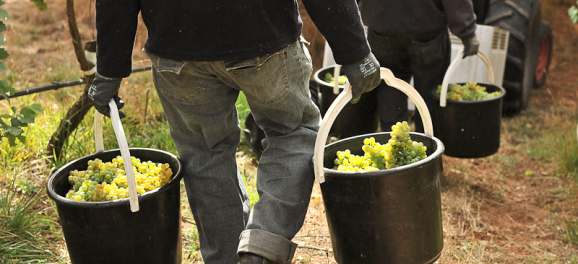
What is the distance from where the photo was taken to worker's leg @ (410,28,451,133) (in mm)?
3033

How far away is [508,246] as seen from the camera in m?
2.55

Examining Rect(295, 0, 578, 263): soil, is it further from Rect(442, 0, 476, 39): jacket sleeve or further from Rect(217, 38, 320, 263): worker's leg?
Rect(442, 0, 476, 39): jacket sleeve

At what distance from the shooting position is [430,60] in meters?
3.08

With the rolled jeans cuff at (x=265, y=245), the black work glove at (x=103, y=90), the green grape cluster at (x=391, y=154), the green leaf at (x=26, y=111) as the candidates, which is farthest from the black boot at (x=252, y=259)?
the green leaf at (x=26, y=111)

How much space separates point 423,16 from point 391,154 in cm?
141

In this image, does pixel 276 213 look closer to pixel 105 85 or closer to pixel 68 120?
pixel 105 85

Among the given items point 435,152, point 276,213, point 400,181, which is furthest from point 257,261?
point 435,152

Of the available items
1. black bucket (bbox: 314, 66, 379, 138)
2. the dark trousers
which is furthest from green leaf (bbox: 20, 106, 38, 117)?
the dark trousers

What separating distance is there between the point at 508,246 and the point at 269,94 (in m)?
1.57

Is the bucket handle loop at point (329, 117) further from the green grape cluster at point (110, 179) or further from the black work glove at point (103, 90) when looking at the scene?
the black work glove at point (103, 90)

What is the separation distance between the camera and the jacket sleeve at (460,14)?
286 centimetres

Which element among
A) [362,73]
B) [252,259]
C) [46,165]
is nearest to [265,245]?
[252,259]

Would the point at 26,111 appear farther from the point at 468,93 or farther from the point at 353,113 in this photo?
the point at 468,93

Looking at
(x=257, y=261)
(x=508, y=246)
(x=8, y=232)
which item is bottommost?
(x=508, y=246)
